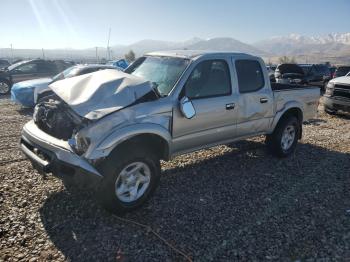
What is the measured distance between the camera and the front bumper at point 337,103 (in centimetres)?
1054

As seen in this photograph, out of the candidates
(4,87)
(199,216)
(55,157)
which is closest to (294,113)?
(199,216)

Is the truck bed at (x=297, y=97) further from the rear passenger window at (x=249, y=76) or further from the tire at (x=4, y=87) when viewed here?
the tire at (x=4, y=87)

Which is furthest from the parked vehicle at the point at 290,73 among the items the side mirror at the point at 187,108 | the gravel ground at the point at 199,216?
the side mirror at the point at 187,108

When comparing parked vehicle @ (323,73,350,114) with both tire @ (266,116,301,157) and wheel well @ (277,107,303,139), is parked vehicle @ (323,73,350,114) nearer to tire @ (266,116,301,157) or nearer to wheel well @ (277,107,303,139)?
wheel well @ (277,107,303,139)

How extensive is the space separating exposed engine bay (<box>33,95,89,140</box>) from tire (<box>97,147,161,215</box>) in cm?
59

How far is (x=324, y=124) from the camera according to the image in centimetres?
1014

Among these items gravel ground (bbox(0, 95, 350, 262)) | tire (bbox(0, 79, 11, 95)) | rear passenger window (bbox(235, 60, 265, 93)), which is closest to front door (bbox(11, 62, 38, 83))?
tire (bbox(0, 79, 11, 95))

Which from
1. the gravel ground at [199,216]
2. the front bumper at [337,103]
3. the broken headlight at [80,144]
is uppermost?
the broken headlight at [80,144]

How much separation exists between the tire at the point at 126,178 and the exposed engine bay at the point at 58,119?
591mm

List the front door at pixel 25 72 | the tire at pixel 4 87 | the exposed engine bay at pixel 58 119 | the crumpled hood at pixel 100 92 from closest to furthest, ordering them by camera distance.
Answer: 1. the crumpled hood at pixel 100 92
2. the exposed engine bay at pixel 58 119
3. the tire at pixel 4 87
4. the front door at pixel 25 72

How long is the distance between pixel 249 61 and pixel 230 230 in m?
3.08

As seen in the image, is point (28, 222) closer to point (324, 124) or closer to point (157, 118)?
point (157, 118)

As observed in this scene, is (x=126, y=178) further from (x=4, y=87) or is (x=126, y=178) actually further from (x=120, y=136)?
(x=4, y=87)

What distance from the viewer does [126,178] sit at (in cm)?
410
